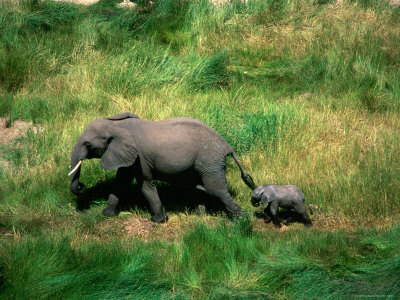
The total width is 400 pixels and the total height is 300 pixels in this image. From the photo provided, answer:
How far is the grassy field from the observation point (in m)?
5.73

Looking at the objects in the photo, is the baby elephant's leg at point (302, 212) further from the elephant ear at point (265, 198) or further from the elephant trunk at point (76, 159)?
the elephant trunk at point (76, 159)

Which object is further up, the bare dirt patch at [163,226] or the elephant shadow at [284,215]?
the elephant shadow at [284,215]

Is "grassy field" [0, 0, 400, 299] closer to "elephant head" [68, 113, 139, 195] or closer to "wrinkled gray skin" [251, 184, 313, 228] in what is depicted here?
"wrinkled gray skin" [251, 184, 313, 228]

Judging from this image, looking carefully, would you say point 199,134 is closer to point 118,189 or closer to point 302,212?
point 118,189

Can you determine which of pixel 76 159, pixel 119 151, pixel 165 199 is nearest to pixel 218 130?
pixel 165 199

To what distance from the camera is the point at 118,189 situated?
698 centimetres

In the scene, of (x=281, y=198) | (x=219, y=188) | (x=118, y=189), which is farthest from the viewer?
(x=118, y=189)

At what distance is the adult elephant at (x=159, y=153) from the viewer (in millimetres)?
6570

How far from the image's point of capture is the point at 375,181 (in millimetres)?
7023

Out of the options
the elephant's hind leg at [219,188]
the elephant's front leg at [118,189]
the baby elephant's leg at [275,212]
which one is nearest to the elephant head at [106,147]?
the elephant's front leg at [118,189]

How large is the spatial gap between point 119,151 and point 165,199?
1.06 meters

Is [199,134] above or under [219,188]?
above

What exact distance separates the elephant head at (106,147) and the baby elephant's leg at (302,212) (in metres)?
1.86

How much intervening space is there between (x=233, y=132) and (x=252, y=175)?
2.73 feet
